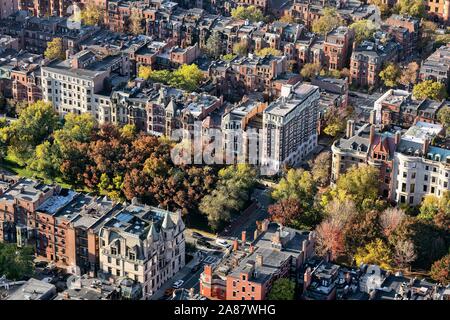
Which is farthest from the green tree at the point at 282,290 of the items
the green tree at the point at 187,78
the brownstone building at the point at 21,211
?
the green tree at the point at 187,78

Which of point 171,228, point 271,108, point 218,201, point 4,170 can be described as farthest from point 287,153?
point 4,170

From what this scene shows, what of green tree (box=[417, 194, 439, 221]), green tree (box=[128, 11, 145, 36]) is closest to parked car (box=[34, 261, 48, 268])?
green tree (box=[417, 194, 439, 221])

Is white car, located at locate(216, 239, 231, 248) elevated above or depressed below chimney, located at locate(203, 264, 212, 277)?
below

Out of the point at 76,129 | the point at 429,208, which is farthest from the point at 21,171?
the point at 429,208

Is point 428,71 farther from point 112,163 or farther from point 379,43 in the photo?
point 112,163

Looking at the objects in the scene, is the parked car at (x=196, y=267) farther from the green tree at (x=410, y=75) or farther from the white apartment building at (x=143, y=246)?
the green tree at (x=410, y=75)

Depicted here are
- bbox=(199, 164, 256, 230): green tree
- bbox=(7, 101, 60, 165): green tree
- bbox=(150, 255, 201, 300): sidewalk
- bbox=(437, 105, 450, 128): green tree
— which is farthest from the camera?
Answer: bbox=(437, 105, 450, 128): green tree

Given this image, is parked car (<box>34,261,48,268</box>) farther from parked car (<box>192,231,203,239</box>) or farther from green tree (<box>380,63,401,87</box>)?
green tree (<box>380,63,401,87</box>)
